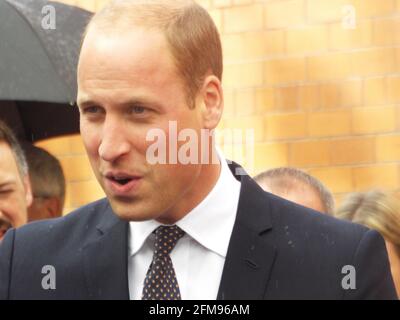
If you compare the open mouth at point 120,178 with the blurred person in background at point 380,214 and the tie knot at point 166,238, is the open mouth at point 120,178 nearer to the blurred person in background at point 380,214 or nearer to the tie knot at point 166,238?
the tie knot at point 166,238

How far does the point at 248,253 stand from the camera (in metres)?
2.89

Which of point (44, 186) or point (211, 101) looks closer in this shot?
point (211, 101)

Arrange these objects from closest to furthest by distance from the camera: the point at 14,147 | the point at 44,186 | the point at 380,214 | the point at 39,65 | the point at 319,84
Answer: the point at 14,147
the point at 380,214
the point at 44,186
the point at 39,65
the point at 319,84

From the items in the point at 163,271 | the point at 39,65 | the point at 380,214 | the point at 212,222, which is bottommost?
the point at 163,271

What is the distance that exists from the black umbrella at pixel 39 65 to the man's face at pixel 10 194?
2.04ft

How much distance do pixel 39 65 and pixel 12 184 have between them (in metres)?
0.98

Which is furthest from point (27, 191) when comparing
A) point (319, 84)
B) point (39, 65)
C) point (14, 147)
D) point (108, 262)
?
point (319, 84)

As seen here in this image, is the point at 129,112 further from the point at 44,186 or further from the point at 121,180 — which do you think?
the point at 44,186

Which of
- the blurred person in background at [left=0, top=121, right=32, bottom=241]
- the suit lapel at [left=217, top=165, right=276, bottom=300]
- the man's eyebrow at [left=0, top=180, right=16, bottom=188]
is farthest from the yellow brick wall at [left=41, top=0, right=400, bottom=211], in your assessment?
the suit lapel at [left=217, top=165, right=276, bottom=300]

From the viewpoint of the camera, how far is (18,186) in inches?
167

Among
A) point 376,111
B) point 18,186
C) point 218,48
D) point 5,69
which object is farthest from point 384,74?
point 218,48

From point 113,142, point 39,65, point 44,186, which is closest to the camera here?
point 113,142

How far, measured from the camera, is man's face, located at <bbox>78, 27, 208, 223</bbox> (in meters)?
2.71

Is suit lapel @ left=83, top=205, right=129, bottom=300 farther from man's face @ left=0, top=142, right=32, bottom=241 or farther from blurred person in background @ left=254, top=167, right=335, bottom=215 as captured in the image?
blurred person in background @ left=254, top=167, right=335, bottom=215
